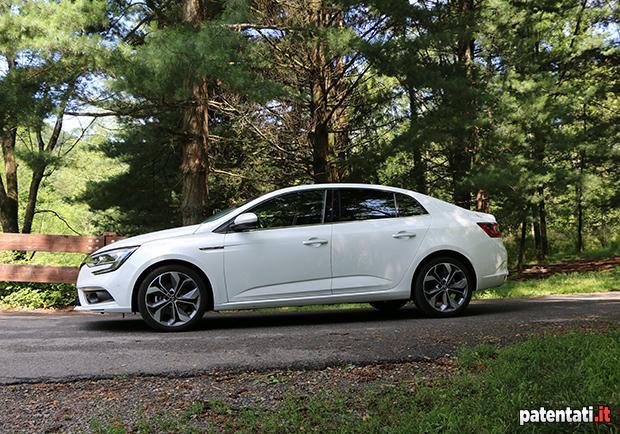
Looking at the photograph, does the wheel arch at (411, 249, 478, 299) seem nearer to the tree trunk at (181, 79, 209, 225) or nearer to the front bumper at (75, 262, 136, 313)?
the front bumper at (75, 262, 136, 313)

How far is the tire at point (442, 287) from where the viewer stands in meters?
6.37

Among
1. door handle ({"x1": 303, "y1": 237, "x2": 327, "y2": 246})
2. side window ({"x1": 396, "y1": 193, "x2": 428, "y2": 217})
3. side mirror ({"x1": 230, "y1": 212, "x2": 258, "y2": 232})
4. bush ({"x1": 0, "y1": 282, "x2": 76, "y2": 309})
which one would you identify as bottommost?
bush ({"x1": 0, "y1": 282, "x2": 76, "y2": 309})

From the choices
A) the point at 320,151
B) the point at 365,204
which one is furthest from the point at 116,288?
the point at 320,151

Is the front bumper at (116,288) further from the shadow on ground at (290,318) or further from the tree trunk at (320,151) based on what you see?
the tree trunk at (320,151)

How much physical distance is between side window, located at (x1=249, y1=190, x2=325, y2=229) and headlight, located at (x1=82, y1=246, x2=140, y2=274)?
4.75 feet

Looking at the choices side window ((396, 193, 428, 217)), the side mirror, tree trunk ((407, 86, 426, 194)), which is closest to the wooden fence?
the side mirror

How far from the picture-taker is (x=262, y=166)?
52.5 ft

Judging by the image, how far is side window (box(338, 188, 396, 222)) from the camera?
641 cm

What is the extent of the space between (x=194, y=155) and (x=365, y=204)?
5863 millimetres

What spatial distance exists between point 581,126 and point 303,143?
36.3 feet

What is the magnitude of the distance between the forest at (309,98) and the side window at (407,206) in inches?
159

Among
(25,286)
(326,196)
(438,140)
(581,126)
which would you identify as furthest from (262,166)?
(581,126)

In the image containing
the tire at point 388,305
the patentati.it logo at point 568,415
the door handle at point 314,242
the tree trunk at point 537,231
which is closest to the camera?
the patentati.it logo at point 568,415

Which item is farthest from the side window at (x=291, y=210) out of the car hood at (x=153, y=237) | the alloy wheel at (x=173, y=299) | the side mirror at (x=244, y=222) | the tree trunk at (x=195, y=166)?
the tree trunk at (x=195, y=166)
